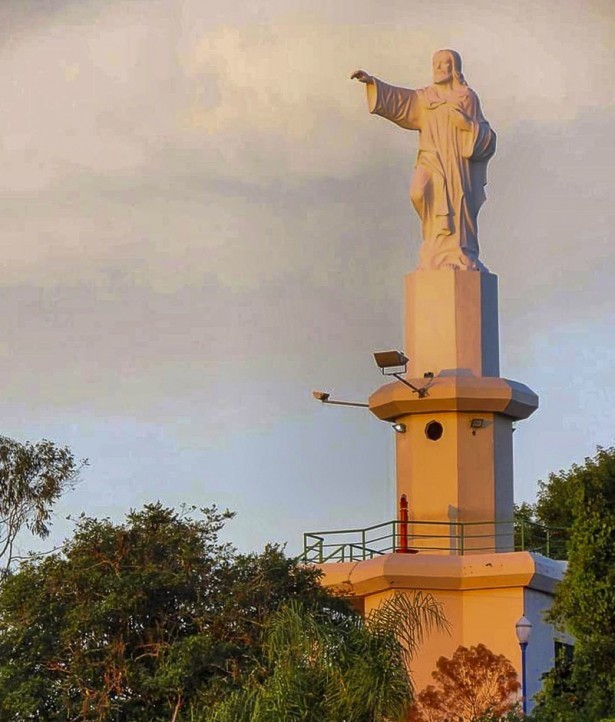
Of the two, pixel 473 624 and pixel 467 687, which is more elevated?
pixel 473 624

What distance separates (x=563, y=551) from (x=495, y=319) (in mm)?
6233

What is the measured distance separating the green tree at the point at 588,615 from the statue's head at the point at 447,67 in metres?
13.0

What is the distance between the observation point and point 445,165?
137ft

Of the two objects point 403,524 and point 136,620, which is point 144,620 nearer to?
point 136,620

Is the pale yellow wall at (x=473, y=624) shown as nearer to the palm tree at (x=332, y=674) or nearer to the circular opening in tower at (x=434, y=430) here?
the circular opening in tower at (x=434, y=430)

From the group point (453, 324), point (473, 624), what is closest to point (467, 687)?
point (473, 624)

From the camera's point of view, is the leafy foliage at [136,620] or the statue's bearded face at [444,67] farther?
the statue's bearded face at [444,67]

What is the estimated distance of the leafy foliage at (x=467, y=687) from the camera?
37375 millimetres

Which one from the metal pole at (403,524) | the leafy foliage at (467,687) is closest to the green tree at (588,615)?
the leafy foliage at (467,687)

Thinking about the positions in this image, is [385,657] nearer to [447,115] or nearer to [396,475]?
[396,475]

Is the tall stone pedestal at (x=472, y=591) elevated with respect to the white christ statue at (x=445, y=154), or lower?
lower

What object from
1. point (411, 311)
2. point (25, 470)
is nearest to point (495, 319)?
point (411, 311)

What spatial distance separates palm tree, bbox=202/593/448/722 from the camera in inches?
1174

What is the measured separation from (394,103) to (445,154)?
59.3 inches
